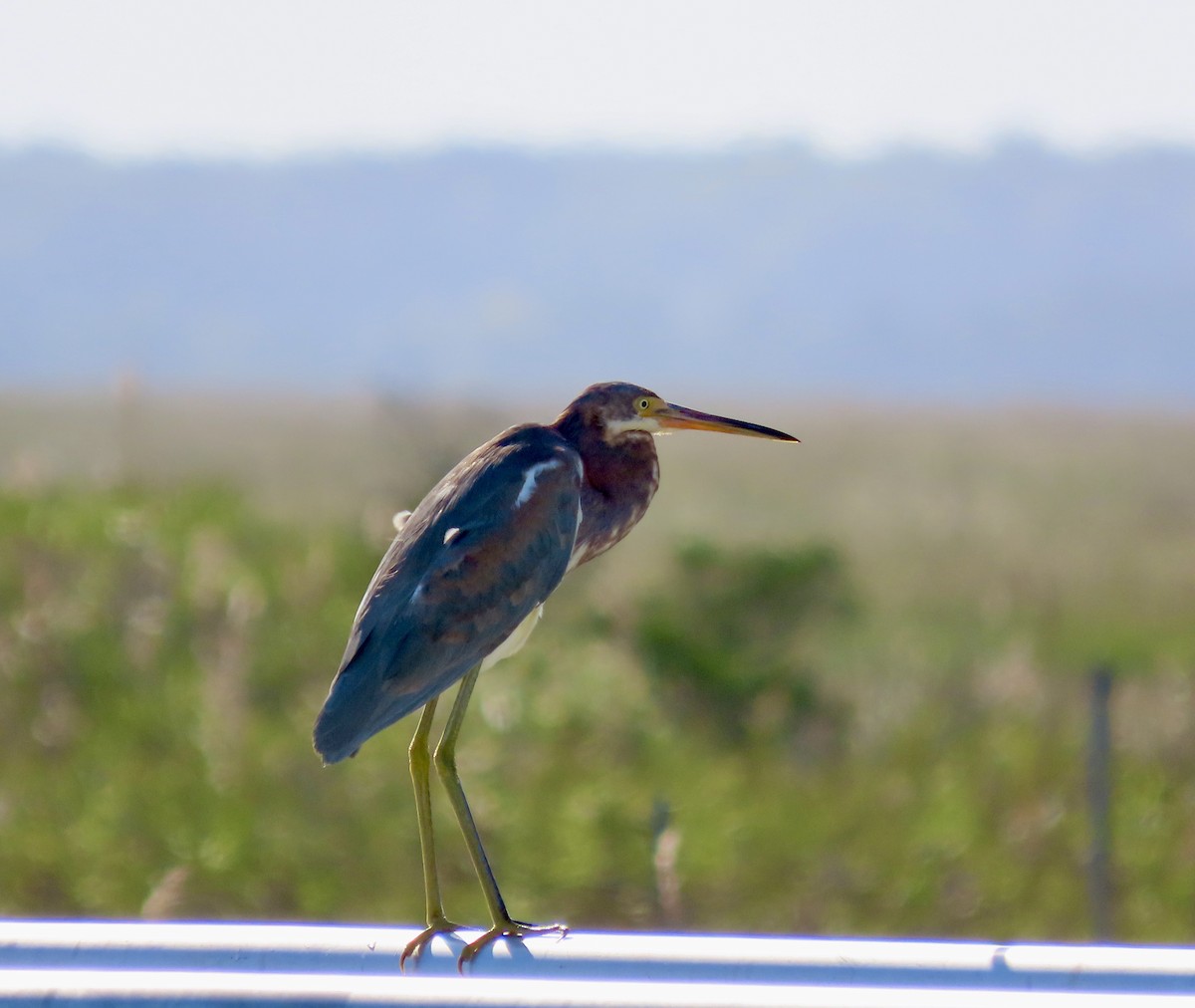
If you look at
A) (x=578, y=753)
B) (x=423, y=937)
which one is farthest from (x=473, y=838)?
(x=578, y=753)

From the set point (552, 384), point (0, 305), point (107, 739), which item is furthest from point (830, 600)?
point (0, 305)

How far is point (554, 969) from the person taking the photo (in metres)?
2.76

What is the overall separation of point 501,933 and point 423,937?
22cm

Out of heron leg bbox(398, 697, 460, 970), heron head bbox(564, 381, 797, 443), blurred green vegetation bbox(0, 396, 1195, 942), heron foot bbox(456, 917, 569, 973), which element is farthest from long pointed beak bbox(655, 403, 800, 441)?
blurred green vegetation bbox(0, 396, 1195, 942)

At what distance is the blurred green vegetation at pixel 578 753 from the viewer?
8.26m

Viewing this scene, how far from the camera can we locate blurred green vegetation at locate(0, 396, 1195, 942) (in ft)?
27.1

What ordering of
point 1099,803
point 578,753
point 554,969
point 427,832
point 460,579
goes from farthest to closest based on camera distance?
1. point 578,753
2. point 1099,803
3. point 427,832
4. point 460,579
5. point 554,969

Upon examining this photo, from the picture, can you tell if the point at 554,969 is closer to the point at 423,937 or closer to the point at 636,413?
the point at 423,937

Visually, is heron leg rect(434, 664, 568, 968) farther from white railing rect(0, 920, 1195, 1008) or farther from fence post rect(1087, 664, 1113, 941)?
fence post rect(1087, 664, 1113, 941)

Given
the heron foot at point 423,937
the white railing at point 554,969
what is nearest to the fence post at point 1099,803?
the heron foot at point 423,937

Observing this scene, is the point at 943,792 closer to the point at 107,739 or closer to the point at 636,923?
the point at 636,923

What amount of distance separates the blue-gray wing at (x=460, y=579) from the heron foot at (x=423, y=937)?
42cm

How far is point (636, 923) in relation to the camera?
8.01m

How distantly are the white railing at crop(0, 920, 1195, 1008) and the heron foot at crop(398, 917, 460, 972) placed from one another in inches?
4.1
